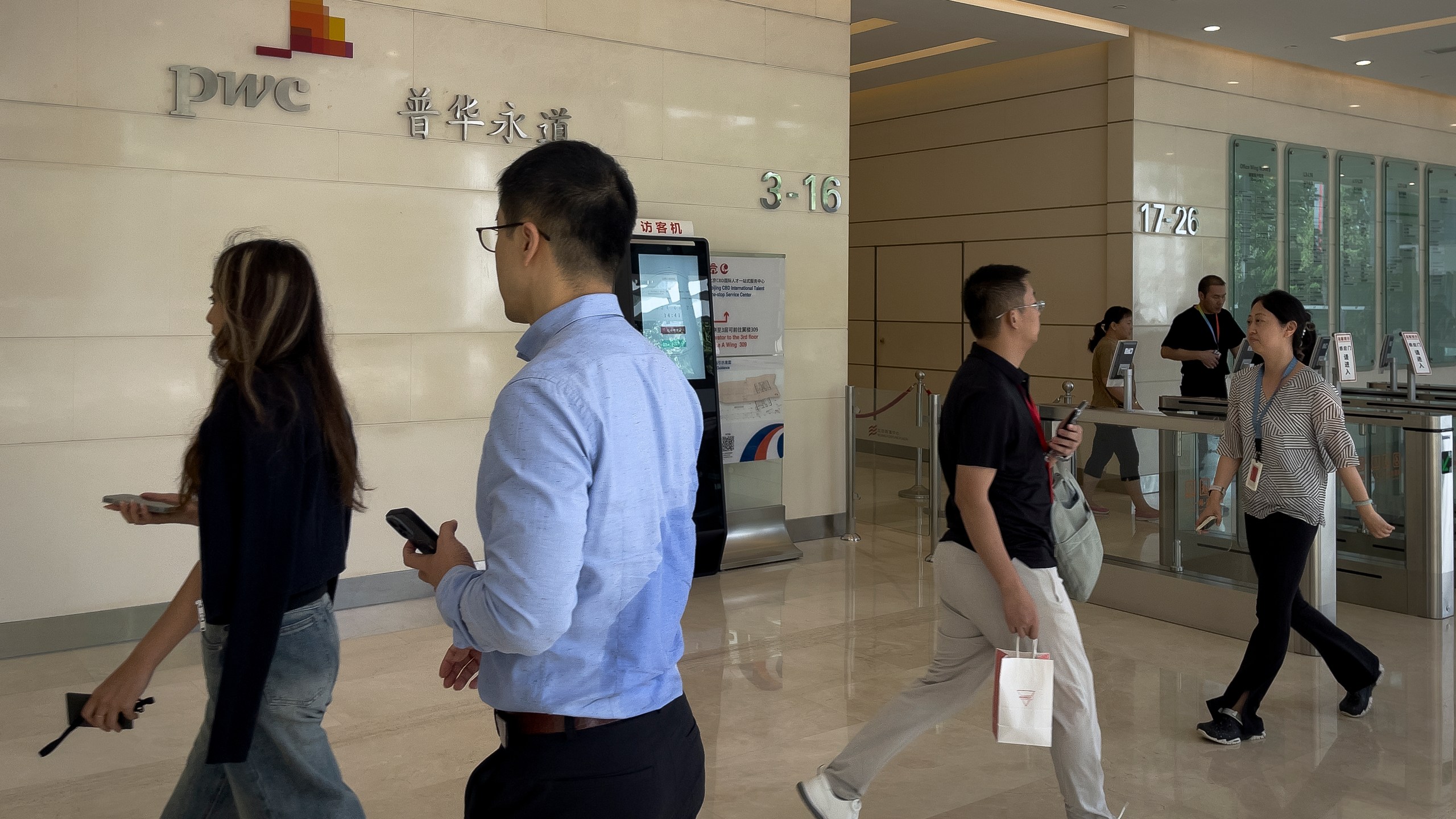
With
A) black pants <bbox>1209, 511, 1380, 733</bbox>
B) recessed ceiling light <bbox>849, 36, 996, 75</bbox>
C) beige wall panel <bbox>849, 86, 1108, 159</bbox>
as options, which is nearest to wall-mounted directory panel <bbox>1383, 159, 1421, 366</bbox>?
beige wall panel <bbox>849, 86, 1108, 159</bbox>

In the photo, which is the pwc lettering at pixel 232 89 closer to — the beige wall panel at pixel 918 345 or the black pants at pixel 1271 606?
the black pants at pixel 1271 606

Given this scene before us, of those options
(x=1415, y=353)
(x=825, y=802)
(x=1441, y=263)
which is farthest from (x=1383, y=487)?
(x=1441, y=263)

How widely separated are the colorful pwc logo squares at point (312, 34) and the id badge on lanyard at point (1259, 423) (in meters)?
4.41

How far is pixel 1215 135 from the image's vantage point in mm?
10227

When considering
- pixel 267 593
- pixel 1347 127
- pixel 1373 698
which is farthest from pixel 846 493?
pixel 1347 127

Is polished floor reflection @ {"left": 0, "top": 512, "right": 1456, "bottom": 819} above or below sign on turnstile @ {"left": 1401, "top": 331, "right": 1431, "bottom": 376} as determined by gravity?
below

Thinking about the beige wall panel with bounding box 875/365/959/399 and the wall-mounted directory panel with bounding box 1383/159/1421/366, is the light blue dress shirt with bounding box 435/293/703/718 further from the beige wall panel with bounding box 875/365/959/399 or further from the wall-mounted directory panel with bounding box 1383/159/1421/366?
the wall-mounted directory panel with bounding box 1383/159/1421/366

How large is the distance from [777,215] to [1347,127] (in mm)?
7570

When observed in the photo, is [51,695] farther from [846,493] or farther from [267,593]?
[846,493]

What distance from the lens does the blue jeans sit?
85.2 inches

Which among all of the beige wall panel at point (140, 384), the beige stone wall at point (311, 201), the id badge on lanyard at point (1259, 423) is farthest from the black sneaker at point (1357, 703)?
the beige wall panel at point (140, 384)

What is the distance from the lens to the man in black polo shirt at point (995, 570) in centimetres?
295

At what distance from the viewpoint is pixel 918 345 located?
38.2 feet

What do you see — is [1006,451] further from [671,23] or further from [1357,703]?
[671,23]
